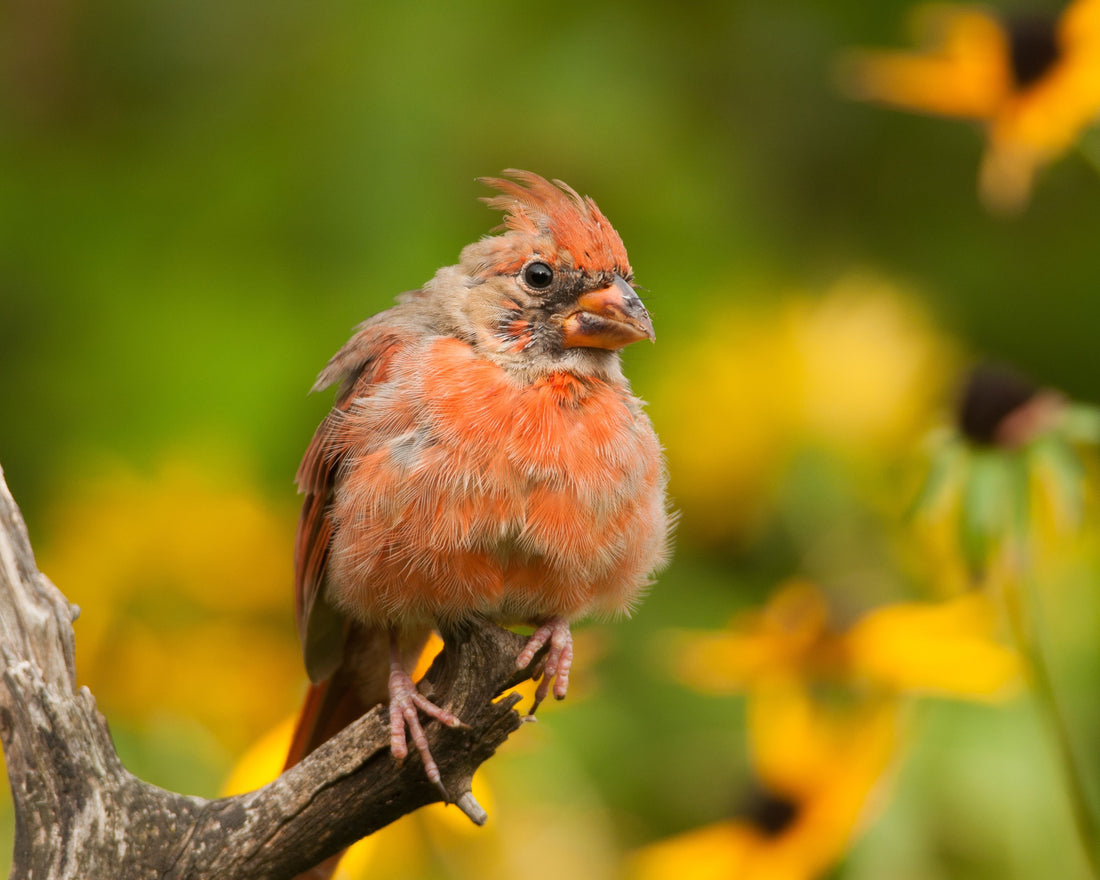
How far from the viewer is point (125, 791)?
103 inches

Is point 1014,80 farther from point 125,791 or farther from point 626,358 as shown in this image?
point 125,791

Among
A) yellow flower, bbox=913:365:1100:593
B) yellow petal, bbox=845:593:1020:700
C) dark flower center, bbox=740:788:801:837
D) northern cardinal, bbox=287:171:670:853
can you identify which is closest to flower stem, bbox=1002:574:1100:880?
yellow flower, bbox=913:365:1100:593

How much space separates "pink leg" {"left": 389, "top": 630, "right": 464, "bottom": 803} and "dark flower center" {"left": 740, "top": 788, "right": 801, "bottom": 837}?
1.04m

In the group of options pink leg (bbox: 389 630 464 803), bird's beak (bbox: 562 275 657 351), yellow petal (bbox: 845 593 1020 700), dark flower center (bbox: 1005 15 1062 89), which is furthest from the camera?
dark flower center (bbox: 1005 15 1062 89)

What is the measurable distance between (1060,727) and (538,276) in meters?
1.47

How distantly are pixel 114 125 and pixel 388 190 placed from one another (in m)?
1.28

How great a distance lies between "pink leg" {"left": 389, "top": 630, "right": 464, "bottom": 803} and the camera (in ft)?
8.96

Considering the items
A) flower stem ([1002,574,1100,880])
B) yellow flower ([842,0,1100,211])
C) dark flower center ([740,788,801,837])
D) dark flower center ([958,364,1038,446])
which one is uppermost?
yellow flower ([842,0,1100,211])

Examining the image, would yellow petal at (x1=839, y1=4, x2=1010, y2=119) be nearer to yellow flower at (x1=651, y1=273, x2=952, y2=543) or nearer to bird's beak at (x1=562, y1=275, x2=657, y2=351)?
yellow flower at (x1=651, y1=273, x2=952, y2=543)

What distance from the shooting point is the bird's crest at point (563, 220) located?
10.8ft

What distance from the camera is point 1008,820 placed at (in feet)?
12.2

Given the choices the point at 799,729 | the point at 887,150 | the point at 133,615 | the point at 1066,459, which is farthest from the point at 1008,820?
the point at 887,150

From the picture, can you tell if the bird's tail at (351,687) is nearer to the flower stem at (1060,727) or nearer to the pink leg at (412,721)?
the pink leg at (412,721)

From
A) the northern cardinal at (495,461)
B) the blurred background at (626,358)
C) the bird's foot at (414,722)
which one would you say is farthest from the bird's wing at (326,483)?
the bird's foot at (414,722)
